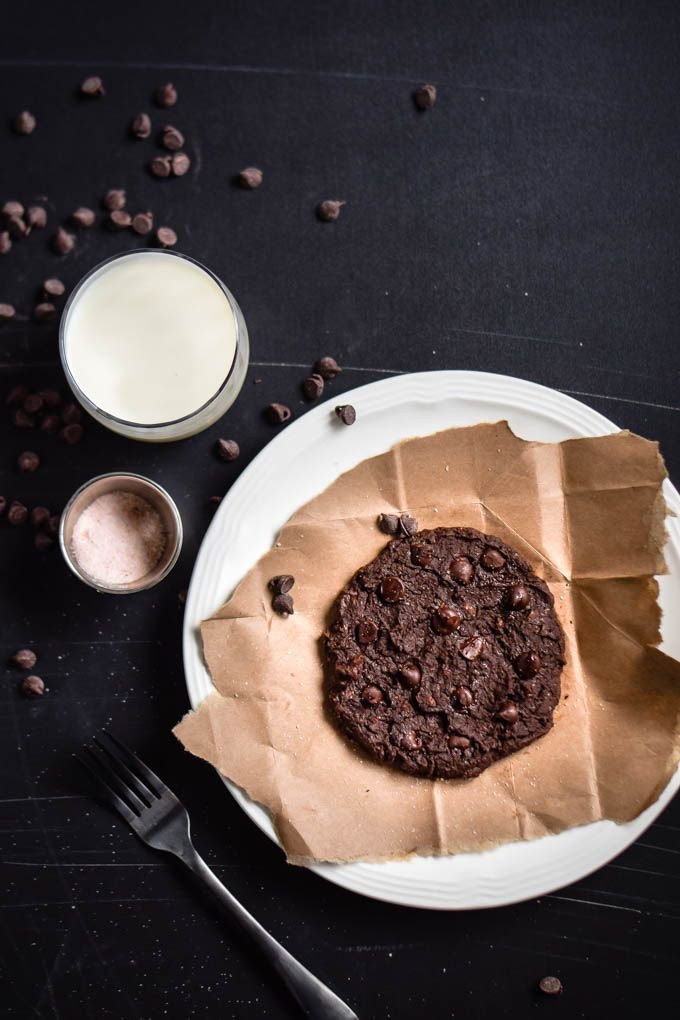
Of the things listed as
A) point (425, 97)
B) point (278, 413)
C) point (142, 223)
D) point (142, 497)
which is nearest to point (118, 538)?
point (142, 497)

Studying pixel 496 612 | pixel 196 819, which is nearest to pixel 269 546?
pixel 496 612

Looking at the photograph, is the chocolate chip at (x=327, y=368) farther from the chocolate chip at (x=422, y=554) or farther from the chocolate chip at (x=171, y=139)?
the chocolate chip at (x=171, y=139)

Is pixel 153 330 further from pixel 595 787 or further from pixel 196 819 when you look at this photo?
pixel 595 787

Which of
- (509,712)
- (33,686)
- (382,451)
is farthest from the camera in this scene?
(33,686)

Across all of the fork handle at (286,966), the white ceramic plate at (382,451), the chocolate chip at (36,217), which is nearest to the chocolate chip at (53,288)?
the chocolate chip at (36,217)

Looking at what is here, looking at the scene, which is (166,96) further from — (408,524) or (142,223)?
(408,524)

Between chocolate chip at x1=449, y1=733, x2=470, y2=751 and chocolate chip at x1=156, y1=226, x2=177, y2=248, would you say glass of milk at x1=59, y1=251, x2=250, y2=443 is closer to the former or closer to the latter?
chocolate chip at x1=156, y1=226, x2=177, y2=248
